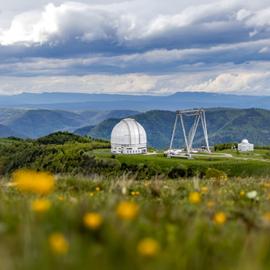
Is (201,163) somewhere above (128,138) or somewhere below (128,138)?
below

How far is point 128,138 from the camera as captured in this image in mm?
161250

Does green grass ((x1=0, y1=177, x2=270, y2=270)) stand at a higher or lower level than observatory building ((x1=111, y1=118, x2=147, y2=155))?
higher

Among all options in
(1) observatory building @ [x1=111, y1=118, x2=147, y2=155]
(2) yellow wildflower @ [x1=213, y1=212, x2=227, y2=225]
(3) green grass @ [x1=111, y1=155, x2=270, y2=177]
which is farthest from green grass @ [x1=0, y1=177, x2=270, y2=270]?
(1) observatory building @ [x1=111, y1=118, x2=147, y2=155]

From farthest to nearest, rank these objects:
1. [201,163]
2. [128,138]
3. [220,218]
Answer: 1. [128,138]
2. [201,163]
3. [220,218]

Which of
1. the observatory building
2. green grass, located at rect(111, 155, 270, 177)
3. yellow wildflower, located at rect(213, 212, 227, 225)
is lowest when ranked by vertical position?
green grass, located at rect(111, 155, 270, 177)

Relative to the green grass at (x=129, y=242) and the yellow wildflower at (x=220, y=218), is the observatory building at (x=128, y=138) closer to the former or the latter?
the yellow wildflower at (x=220, y=218)

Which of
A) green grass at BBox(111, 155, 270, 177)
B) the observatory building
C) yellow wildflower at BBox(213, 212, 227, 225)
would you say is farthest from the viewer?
the observatory building

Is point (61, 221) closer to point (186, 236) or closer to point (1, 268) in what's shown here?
point (186, 236)

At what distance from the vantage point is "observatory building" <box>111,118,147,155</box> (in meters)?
161

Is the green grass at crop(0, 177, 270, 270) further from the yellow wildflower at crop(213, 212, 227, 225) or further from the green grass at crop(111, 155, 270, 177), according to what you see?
the green grass at crop(111, 155, 270, 177)

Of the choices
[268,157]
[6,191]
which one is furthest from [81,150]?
[6,191]

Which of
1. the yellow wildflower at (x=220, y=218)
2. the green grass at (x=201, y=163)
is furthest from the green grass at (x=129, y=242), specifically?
the green grass at (x=201, y=163)

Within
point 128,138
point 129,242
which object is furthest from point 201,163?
point 129,242

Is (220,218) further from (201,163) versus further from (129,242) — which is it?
(201,163)
